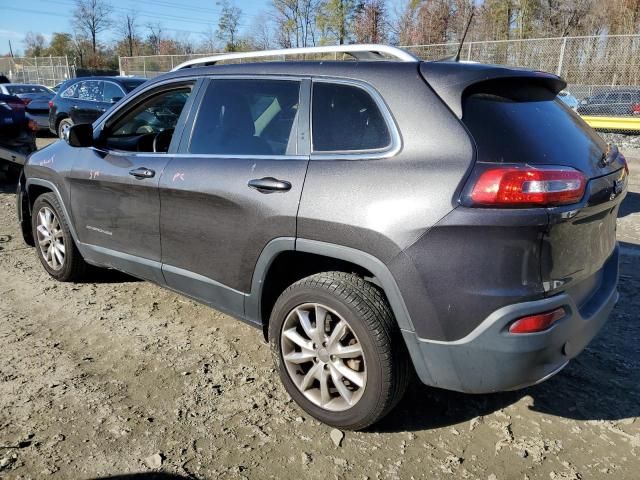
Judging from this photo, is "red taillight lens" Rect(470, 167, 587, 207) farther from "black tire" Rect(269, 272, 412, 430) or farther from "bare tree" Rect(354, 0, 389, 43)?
"bare tree" Rect(354, 0, 389, 43)

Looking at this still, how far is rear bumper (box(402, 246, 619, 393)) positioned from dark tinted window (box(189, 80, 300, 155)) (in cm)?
130

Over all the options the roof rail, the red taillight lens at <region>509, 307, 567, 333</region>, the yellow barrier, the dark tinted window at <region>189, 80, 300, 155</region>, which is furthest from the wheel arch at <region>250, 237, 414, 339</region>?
the yellow barrier

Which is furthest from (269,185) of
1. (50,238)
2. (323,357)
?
(50,238)

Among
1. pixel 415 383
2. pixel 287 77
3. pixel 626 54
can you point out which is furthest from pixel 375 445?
pixel 626 54

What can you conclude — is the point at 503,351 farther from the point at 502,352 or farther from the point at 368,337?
the point at 368,337

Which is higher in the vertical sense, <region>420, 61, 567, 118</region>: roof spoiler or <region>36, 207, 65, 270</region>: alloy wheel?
<region>420, 61, 567, 118</region>: roof spoiler

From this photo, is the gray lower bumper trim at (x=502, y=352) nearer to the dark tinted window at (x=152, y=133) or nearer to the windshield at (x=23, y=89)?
the dark tinted window at (x=152, y=133)

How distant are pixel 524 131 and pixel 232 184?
4.92ft

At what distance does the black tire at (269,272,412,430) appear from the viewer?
2.47 meters

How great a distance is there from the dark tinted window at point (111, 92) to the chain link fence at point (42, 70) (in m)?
24.9

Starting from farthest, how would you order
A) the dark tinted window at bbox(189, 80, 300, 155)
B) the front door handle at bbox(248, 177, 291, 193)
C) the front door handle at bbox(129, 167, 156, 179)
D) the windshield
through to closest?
the windshield → the front door handle at bbox(129, 167, 156, 179) → the dark tinted window at bbox(189, 80, 300, 155) → the front door handle at bbox(248, 177, 291, 193)

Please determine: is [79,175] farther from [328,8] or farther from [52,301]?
[328,8]

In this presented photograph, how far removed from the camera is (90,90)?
485 inches

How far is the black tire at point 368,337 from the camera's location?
247 centimetres
